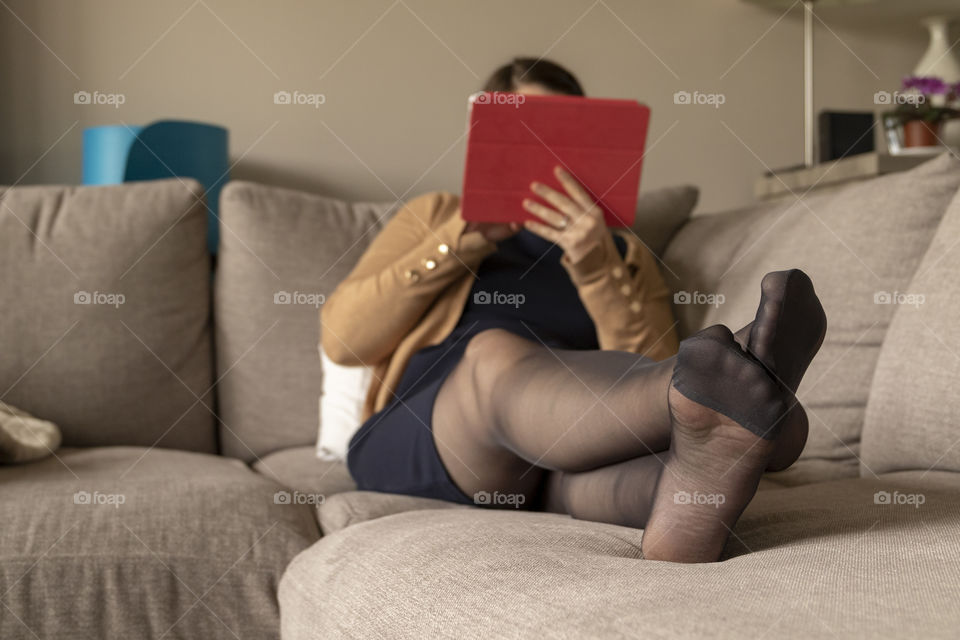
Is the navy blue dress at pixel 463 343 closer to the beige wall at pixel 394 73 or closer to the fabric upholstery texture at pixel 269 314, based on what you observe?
the fabric upholstery texture at pixel 269 314

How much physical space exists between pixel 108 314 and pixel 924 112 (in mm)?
2064

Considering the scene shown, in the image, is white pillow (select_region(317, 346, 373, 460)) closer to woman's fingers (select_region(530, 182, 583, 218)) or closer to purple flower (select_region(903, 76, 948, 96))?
woman's fingers (select_region(530, 182, 583, 218))

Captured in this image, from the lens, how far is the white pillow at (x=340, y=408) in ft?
5.24

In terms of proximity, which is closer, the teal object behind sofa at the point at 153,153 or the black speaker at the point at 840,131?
the teal object behind sofa at the point at 153,153

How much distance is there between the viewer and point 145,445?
1.67m

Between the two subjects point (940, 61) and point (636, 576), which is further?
point (940, 61)

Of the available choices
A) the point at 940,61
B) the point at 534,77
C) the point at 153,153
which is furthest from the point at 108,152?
the point at 940,61

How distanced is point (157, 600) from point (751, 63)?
262 cm

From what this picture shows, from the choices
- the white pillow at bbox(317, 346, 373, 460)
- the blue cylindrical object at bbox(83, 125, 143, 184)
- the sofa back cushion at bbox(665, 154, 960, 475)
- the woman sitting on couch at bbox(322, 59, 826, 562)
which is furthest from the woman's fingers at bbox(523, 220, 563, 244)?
the blue cylindrical object at bbox(83, 125, 143, 184)

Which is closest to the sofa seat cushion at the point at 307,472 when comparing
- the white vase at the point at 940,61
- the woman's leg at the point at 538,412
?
the woman's leg at the point at 538,412

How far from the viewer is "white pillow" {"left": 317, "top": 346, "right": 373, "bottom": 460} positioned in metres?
1.60

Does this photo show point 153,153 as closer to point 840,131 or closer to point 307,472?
point 307,472

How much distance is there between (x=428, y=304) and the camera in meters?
1.44

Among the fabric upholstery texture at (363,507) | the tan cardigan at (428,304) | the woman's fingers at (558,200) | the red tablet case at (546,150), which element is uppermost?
the red tablet case at (546,150)
